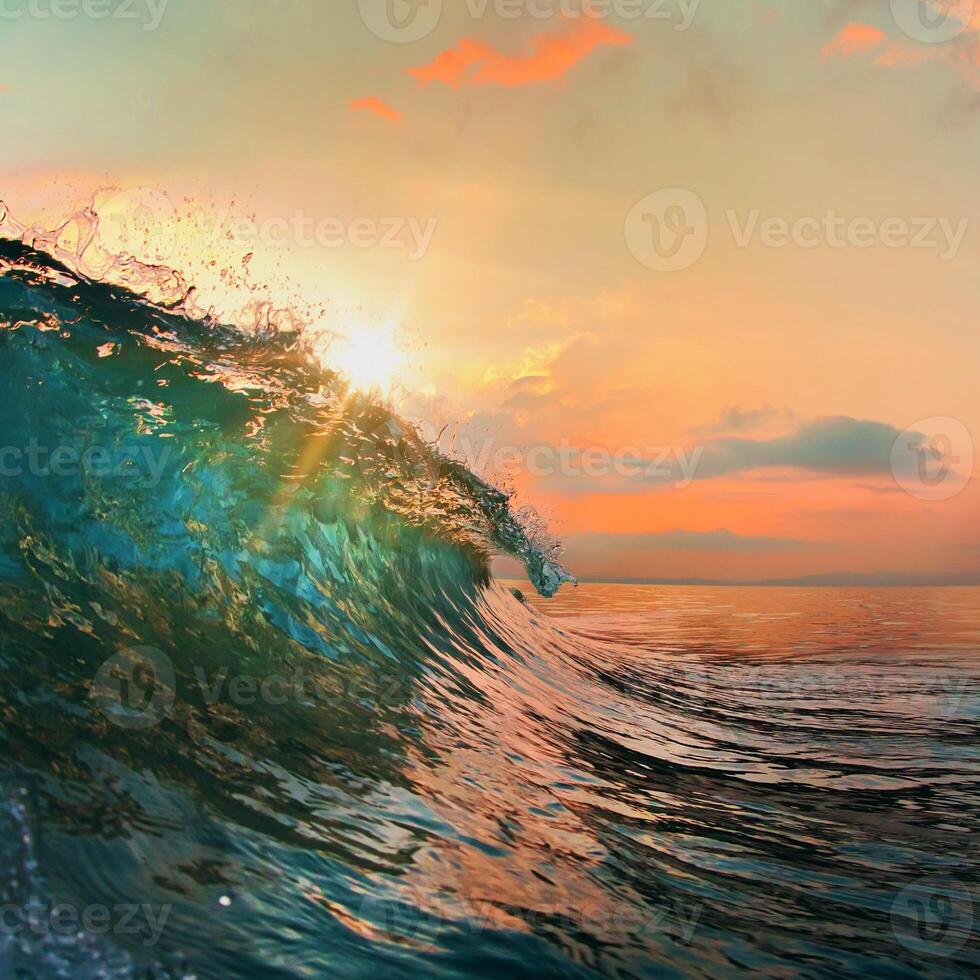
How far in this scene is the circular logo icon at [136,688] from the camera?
136 inches

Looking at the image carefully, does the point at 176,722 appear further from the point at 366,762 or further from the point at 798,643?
the point at 798,643

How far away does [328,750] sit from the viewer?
3975mm

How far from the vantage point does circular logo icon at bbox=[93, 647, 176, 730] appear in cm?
346

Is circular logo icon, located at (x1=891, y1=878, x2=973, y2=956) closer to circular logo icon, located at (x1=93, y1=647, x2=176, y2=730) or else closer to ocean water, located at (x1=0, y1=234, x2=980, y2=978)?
ocean water, located at (x1=0, y1=234, x2=980, y2=978)

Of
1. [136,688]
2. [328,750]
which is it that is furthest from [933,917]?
[136,688]

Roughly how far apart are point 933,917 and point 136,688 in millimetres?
3401

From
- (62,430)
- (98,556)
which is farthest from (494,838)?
(62,430)

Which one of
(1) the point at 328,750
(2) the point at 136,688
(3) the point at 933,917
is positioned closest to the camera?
(3) the point at 933,917

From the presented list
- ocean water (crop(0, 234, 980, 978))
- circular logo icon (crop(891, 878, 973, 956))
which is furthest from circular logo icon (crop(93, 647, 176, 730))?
circular logo icon (crop(891, 878, 973, 956))

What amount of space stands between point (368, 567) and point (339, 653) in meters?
2.75

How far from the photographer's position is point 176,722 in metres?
3.64

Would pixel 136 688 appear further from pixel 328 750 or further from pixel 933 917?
pixel 933 917

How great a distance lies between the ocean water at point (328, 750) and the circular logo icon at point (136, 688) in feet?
0.08

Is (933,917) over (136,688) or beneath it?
beneath
